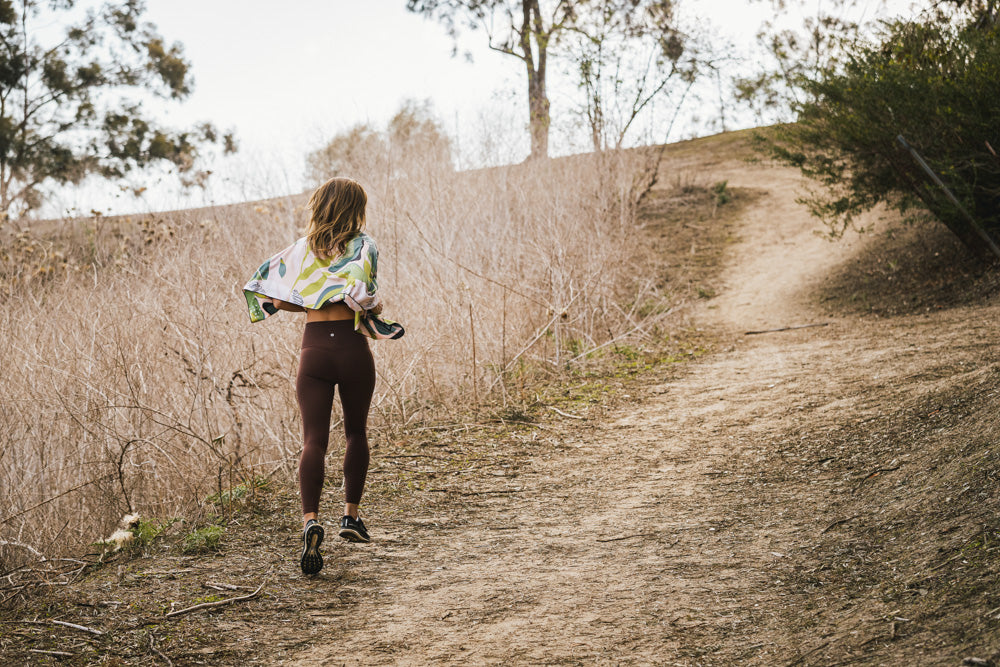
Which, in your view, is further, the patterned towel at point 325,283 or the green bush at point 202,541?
the green bush at point 202,541

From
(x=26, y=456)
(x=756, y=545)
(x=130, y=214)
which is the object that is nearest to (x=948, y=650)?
(x=756, y=545)

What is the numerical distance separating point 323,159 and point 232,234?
11.1ft

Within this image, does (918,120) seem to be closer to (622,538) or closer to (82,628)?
(622,538)

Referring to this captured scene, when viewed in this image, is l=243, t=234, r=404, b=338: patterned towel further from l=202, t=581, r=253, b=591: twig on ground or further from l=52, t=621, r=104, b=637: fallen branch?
l=52, t=621, r=104, b=637: fallen branch

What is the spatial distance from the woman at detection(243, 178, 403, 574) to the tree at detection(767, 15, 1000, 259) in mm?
7676

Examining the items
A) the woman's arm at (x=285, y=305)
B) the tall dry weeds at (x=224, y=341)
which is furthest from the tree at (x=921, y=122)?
the woman's arm at (x=285, y=305)

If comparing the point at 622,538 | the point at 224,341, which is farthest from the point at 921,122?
the point at 224,341

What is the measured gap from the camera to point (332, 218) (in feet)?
13.2

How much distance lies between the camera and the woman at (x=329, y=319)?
3.90 metres

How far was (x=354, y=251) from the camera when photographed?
4000mm

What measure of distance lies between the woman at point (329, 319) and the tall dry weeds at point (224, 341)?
43.0 inches

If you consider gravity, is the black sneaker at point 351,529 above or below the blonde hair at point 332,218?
below

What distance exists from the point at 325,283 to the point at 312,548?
49.3 inches

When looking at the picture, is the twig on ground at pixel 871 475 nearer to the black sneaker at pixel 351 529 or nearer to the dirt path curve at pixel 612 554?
the dirt path curve at pixel 612 554
